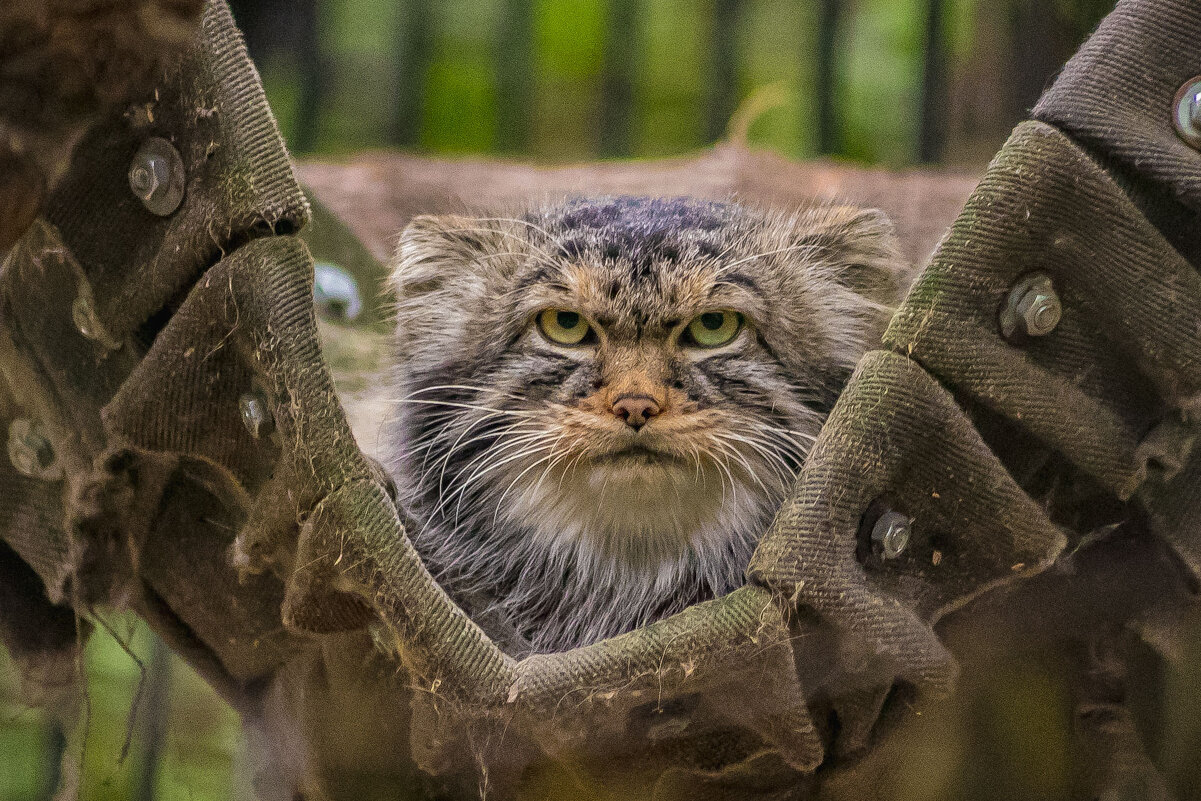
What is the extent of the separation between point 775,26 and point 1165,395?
988 mm

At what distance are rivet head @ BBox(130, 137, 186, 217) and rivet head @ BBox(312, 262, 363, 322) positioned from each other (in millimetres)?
947

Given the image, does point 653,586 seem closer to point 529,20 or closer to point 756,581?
point 756,581

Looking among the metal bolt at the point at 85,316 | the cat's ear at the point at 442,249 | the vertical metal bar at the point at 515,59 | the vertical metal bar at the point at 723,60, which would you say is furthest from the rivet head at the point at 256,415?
the vertical metal bar at the point at 723,60

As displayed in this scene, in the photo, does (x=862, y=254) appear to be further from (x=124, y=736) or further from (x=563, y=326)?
(x=124, y=736)

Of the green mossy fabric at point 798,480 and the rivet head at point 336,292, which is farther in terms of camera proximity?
the rivet head at point 336,292

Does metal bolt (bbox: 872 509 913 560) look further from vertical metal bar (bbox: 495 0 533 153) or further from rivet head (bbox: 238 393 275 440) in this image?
vertical metal bar (bbox: 495 0 533 153)

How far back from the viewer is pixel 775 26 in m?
1.68

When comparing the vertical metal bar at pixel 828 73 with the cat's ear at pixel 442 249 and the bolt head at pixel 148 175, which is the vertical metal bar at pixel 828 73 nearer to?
the cat's ear at pixel 442 249

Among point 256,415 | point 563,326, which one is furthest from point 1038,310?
point 256,415

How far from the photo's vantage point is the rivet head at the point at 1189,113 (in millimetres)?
897

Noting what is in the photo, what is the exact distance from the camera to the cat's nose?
109cm

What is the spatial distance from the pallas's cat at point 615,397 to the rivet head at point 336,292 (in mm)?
546

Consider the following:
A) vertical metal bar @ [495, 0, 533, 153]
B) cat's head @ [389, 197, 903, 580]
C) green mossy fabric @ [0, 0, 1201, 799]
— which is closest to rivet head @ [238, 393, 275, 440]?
green mossy fabric @ [0, 0, 1201, 799]

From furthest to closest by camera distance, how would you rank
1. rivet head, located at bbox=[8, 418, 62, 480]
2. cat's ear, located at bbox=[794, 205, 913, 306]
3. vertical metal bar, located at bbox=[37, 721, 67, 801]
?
cat's ear, located at bbox=[794, 205, 913, 306], vertical metal bar, located at bbox=[37, 721, 67, 801], rivet head, located at bbox=[8, 418, 62, 480]
